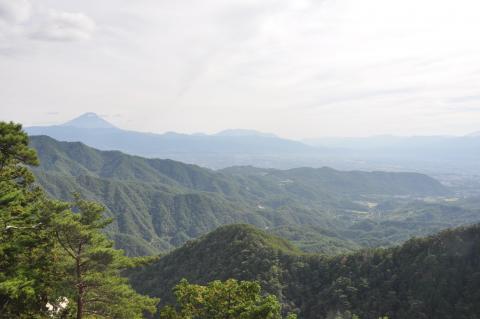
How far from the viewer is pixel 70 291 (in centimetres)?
2278

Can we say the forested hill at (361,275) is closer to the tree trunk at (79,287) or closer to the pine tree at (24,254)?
the tree trunk at (79,287)

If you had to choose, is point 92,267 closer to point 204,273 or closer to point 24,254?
point 24,254

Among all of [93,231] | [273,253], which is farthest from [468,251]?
[93,231]

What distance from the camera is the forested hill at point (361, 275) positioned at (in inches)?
3093

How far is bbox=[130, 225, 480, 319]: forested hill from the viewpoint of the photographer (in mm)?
78562

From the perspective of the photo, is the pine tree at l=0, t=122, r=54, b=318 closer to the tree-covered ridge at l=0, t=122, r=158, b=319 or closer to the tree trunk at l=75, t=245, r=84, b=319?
the tree-covered ridge at l=0, t=122, r=158, b=319

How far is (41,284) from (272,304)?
564 inches

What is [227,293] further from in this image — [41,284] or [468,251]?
[468,251]

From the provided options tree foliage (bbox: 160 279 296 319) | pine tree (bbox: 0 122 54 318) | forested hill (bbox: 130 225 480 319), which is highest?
pine tree (bbox: 0 122 54 318)

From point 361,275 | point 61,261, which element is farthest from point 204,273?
point 61,261

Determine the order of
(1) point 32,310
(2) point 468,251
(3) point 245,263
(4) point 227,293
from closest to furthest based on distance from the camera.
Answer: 1. (4) point 227,293
2. (1) point 32,310
3. (2) point 468,251
4. (3) point 245,263

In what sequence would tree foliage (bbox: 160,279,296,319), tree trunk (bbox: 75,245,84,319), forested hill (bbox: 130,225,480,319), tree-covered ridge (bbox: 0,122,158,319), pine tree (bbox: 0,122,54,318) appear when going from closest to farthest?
tree foliage (bbox: 160,279,296,319) < pine tree (bbox: 0,122,54,318) < tree-covered ridge (bbox: 0,122,158,319) < tree trunk (bbox: 75,245,84,319) < forested hill (bbox: 130,225,480,319)

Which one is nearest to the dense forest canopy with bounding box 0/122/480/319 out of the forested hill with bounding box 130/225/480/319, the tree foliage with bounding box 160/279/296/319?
the tree foliage with bounding box 160/279/296/319

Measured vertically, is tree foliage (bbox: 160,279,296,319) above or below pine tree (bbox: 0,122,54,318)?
below
